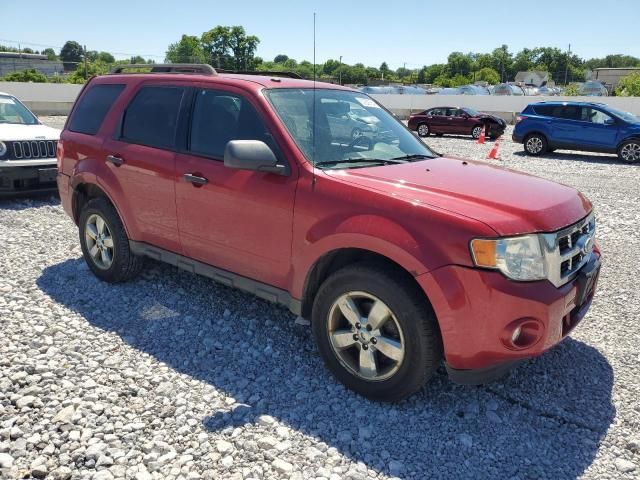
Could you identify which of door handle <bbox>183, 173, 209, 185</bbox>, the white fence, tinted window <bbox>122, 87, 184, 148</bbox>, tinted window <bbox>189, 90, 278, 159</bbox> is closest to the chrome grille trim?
tinted window <bbox>189, 90, 278, 159</bbox>

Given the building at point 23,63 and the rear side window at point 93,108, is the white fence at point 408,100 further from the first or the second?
the rear side window at point 93,108

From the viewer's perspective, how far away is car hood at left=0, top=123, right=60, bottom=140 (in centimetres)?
785

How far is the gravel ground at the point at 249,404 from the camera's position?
2.79m

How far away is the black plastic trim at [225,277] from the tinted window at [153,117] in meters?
0.88

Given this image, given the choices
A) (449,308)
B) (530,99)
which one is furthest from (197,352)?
(530,99)

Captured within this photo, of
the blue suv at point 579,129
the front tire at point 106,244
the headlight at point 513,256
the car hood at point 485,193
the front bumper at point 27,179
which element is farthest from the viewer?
the blue suv at point 579,129

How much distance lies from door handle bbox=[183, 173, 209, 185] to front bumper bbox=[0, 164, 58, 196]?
4.92 metres

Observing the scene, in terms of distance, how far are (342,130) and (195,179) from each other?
113cm

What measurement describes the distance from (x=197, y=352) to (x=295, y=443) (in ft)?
4.10

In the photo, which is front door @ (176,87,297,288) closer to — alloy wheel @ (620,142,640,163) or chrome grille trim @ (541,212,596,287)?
chrome grille trim @ (541,212,596,287)

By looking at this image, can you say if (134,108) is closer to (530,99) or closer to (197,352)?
(197,352)

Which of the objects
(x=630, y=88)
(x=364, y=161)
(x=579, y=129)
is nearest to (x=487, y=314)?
(x=364, y=161)

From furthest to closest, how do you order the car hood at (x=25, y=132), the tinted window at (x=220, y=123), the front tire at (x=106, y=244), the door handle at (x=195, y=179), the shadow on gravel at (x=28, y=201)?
the shadow on gravel at (x=28, y=201), the car hood at (x=25, y=132), the front tire at (x=106, y=244), the door handle at (x=195, y=179), the tinted window at (x=220, y=123)

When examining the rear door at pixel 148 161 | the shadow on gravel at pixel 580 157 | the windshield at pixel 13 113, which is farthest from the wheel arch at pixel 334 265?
the shadow on gravel at pixel 580 157
